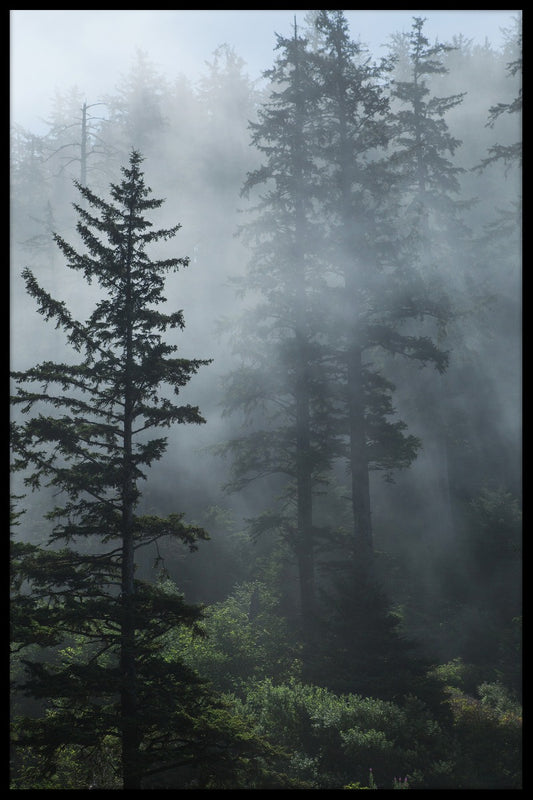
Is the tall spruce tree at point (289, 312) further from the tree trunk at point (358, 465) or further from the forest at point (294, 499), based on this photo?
the tree trunk at point (358, 465)

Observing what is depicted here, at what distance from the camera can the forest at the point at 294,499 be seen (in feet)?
28.3

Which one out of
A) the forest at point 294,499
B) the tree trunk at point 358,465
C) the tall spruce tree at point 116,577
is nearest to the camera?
the tall spruce tree at point 116,577

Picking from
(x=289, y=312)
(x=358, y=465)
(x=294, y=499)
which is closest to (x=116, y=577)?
(x=358, y=465)

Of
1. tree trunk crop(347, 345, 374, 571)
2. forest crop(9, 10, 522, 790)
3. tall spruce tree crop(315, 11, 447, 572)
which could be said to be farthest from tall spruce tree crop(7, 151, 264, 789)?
tall spruce tree crop(315, 11, 447, 572)

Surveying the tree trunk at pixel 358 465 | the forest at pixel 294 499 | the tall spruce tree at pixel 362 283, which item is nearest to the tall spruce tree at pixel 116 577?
the forest at pixel 294 499

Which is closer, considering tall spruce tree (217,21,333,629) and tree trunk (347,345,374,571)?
tree trunk (347,345,374,571)

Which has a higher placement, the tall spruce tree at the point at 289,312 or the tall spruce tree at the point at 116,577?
the tall spruce tree at the point at 289,312

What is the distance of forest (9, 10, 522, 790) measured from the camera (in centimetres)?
863

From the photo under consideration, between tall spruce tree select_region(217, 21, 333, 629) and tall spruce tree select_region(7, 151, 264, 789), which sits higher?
tall spruce tree select_region(217, 21, 333, 629)

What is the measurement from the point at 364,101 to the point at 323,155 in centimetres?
220

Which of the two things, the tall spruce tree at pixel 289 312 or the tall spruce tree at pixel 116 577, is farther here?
the tall spruce tree at pixel 289 312

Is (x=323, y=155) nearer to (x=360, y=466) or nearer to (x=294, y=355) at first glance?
(x=294, y=355)

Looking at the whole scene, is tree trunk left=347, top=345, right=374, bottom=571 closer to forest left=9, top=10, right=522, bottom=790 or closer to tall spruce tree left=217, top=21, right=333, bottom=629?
forest left=9, top=10, right=522, bottom=790

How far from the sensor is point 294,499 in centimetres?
1978
